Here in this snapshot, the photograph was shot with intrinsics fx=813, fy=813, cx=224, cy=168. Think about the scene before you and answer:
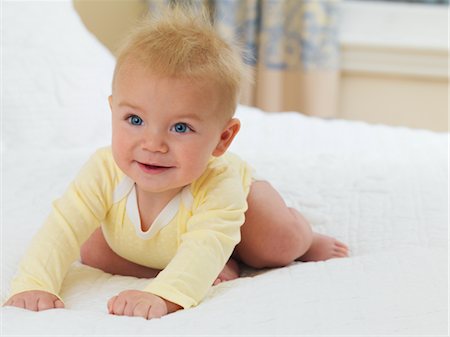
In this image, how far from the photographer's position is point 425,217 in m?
1.49

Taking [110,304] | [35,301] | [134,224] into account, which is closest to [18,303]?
[35,301]

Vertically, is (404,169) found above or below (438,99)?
above

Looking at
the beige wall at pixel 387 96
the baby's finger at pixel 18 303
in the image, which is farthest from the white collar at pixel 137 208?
the beige wall at pixel 387 96

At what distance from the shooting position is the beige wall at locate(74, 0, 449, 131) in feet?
9.77

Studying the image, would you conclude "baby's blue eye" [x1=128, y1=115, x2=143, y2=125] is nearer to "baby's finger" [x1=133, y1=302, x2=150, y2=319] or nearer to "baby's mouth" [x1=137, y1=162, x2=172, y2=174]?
"baby's mouth" [x1=137, y1=162, x2=172, y2=174]

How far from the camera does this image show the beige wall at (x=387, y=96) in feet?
9.77

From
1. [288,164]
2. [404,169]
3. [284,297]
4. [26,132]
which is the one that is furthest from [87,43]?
[284,297]

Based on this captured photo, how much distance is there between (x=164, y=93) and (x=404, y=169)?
2.41 feet

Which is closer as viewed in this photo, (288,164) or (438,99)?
(288,164)

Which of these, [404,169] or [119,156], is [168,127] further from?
[404,169]

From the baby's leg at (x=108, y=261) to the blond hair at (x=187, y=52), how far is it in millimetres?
303

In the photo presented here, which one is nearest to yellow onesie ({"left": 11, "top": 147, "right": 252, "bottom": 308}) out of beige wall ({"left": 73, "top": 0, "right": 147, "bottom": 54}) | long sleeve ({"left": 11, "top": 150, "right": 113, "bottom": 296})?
long sleeve ({"left": 11, "top": 150, "right": 113, "bottom": 296})

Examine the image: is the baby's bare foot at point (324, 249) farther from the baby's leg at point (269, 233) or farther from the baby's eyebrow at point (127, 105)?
the baby's eyebrow at point (127, 105)

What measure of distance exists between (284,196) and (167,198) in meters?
0.35
